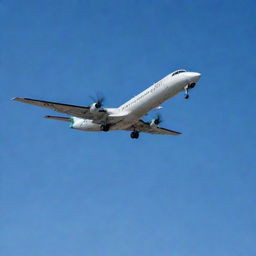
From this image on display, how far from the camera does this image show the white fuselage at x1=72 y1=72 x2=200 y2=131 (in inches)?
2078

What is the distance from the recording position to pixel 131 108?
5616 cm

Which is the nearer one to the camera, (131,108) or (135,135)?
(131,108)

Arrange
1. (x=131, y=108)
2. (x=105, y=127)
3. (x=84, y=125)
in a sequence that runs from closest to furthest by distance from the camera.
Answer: (x=131, y=108) < (x=105, y=127) < (x=84, y=125)

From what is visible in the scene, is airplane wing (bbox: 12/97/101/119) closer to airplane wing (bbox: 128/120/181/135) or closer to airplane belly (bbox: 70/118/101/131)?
airplane belly (bbox: 70/118/101/131)

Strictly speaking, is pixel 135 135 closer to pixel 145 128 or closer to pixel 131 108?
pixel 145 128

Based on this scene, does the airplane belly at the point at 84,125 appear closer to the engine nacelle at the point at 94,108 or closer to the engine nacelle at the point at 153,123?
the engine nacelle at the point at 94,108

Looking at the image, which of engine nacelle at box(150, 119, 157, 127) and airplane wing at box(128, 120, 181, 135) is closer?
engine nacelle at box(150, 119, 157, 127)

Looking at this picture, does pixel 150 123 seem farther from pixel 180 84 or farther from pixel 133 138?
pixel 180 84

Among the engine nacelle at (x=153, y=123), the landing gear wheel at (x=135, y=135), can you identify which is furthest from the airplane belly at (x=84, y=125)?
the engine nacelle at (x=153, y=123)

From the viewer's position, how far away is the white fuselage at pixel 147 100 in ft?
173

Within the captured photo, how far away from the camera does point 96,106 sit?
185 ft

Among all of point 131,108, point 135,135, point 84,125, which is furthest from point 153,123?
point 84,125

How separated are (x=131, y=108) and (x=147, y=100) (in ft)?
7.25

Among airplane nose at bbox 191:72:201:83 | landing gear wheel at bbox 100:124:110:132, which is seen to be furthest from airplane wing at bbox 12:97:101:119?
airplane nose at bbox 191:72:201:83
